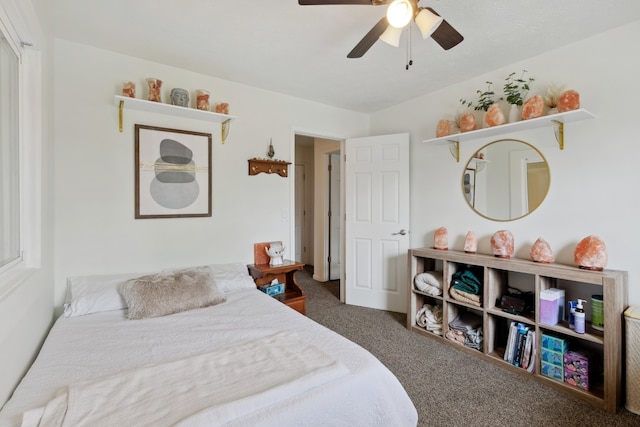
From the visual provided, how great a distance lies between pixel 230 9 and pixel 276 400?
→ 210 cm

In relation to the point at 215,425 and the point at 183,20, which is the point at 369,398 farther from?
the point at 183,20

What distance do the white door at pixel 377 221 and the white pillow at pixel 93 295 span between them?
2.38m

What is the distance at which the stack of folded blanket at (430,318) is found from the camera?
9.00 ft

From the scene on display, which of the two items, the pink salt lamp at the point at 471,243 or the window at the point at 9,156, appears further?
the pink salt lamp at the point at 471,243

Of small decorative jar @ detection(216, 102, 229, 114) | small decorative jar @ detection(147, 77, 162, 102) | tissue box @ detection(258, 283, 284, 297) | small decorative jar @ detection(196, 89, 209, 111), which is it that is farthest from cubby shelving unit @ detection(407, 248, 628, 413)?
small decorative jar @ detection(147, 77, 162, 102)

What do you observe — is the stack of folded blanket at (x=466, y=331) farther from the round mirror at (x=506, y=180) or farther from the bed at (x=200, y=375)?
the bed at (x=200, y=375)

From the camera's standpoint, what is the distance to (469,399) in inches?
73.6

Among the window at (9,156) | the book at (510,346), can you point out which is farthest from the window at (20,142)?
the book at (510,346)

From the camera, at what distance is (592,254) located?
1927 mm

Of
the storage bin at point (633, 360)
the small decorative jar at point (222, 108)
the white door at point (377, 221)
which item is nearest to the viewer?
the storage bin at point (633, 360)

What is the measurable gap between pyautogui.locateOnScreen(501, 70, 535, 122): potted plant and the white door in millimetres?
1029

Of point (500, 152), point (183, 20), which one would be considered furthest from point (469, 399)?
point (183, 20)

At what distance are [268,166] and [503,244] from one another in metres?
2.27

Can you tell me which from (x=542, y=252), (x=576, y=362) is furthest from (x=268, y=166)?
(x=576, y=362)
